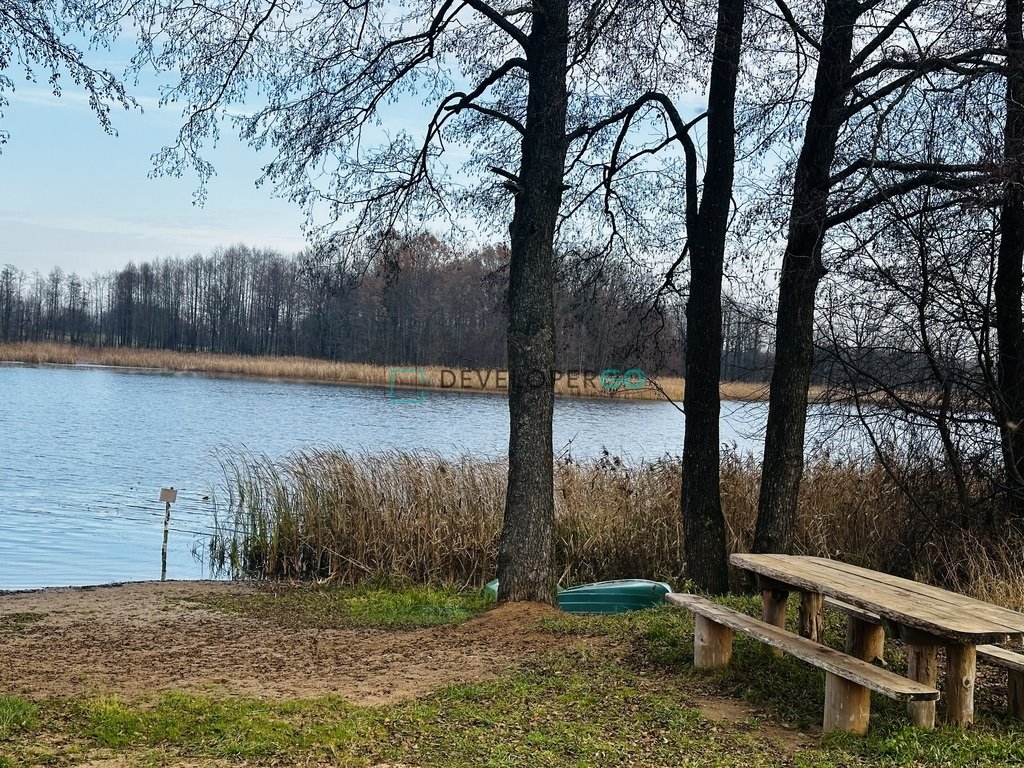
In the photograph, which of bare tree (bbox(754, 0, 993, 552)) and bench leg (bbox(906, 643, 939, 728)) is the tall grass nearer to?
bare tree (bbox(754, 0, 993, 552))

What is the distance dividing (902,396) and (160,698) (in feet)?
24.3

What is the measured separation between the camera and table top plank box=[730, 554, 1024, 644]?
4.00 m

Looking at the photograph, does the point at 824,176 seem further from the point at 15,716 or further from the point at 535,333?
the point at 15,716

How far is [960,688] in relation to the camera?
434 cm

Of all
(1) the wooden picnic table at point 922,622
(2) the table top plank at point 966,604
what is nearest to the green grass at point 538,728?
(1) the wooden picnic table at point 922,622

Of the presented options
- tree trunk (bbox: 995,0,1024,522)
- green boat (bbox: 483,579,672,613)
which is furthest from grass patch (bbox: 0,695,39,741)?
tree trunk (bbox: 995,0,1024,522)

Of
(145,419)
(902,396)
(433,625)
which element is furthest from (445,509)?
(145,419)

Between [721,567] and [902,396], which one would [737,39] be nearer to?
[902,396]

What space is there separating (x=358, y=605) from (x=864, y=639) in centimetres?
482

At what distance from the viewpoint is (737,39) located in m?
8.54

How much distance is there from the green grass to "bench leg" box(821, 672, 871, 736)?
67 mm

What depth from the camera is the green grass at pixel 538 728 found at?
4.09 m

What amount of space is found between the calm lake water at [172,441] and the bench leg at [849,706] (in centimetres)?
591

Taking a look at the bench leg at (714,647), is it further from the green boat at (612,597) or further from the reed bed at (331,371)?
the reed bed at (331,371)
